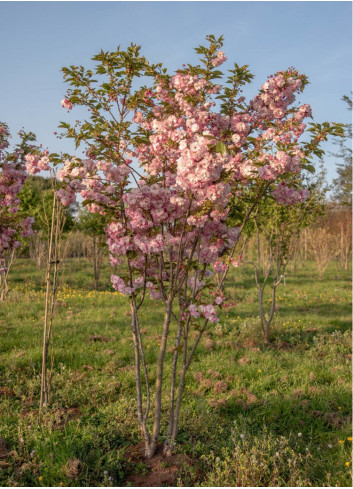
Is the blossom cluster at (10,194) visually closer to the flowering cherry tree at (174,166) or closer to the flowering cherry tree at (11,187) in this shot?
the flowering cherry tree at (11,187)

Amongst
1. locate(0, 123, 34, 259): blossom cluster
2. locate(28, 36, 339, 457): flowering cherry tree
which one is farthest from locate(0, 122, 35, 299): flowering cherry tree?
locate(28, 36, 339, 457): flowering cherry tree

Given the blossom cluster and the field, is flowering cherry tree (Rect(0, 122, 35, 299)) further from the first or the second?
the field

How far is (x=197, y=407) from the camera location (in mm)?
4062

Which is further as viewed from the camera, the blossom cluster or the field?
the blossom cluster

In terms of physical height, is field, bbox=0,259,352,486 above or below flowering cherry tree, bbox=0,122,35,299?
below

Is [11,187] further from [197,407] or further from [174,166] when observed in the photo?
[197,407]

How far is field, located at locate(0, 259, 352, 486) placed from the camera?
3.15 m

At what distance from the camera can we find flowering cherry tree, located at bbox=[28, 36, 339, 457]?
305 centimetres

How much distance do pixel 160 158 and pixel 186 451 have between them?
8.21 ft

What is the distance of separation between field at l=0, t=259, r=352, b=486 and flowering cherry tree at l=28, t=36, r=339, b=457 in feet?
1.27

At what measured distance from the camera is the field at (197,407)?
10.3ft

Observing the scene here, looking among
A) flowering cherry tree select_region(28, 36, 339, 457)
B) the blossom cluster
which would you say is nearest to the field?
flowering cherry tree select_region(28, 36, 339, 457)

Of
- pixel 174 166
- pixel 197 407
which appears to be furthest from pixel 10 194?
pixel 197 407

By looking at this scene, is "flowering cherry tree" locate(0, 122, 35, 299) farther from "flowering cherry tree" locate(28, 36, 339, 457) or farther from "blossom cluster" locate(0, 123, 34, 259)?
"flowering cherry tree" locate(28, 36, 339, 457)
